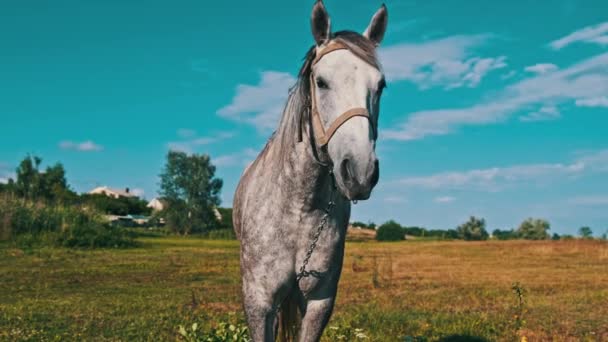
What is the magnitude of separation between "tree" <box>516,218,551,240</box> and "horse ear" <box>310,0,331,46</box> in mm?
53416

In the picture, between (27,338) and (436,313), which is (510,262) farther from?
(27,338)

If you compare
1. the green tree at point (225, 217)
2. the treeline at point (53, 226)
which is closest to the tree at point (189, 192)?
the green tree at point (225, 217)

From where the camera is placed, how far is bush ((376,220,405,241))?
157 feet

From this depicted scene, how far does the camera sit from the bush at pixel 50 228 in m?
20.6

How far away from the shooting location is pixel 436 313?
8.47m

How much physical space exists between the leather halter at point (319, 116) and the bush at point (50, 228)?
20581 mm

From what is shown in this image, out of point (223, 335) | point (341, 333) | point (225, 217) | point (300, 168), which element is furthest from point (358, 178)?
point (225, 217)

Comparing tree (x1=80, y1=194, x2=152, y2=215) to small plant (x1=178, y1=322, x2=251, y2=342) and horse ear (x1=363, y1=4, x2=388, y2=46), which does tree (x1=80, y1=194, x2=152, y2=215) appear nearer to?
small plant (x1=178, y1=322, x2=251, y2=342)

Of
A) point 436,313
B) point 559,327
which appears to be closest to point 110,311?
point 436,313

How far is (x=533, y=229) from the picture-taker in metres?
51.7

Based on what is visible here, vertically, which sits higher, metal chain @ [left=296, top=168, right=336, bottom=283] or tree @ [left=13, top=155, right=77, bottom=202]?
tree @ [left=13, top=155, right=77, bottom=202]

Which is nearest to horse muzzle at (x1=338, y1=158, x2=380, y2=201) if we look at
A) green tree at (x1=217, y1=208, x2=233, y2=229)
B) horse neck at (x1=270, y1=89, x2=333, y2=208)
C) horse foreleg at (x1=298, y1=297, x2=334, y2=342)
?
horse neck at (x1=270, y1=89, x2=333, y2=208)

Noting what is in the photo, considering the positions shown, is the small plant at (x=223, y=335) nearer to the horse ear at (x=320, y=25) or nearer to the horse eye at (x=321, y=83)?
the horse eye at (x=321, y=83)

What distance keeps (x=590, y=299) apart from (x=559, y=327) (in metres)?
3.38
